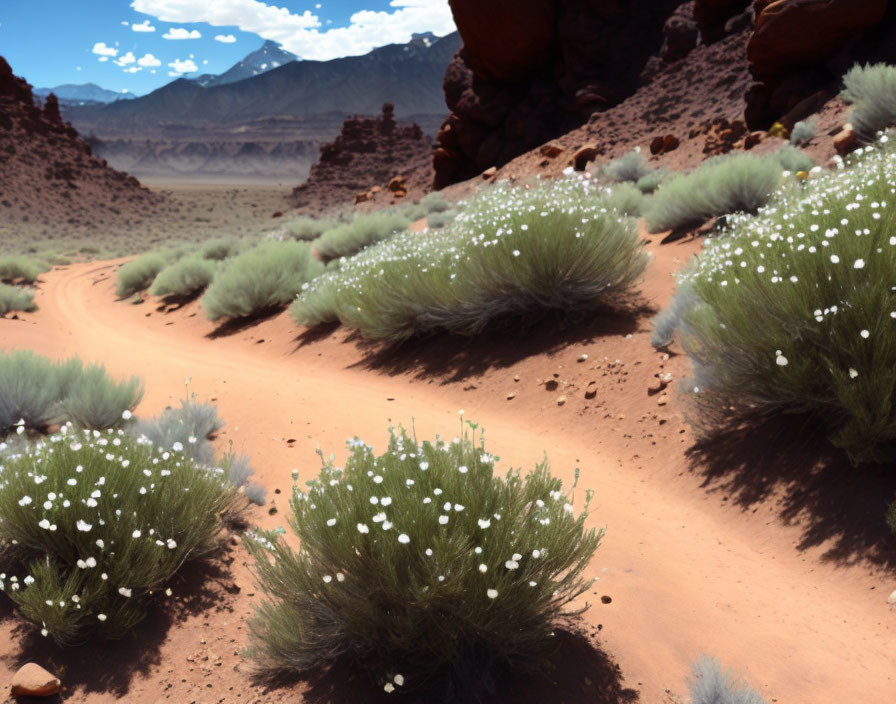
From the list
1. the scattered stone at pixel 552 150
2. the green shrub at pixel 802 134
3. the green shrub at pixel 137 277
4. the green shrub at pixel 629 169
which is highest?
the scattered stone at pixel 552 150

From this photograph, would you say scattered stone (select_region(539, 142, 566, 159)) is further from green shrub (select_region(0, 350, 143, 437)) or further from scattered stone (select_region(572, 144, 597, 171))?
green shrub (select_region(0, 350, 143, 437))

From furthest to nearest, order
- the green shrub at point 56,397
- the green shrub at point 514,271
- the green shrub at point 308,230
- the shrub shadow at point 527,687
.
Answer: the green shrub at point 308,230
the green shrub at point 514,271
the green shrub at point 56,397
the shrub shadow at point 527,687

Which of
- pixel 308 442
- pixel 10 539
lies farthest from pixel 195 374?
pixel 10 539

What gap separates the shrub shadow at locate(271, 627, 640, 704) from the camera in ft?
10.9

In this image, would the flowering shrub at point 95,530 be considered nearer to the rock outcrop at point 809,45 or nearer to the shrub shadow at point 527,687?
the shrub shadow at point 527,687

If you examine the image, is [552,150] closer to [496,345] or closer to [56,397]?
[496,345]

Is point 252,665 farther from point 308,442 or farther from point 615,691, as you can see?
point 308,442

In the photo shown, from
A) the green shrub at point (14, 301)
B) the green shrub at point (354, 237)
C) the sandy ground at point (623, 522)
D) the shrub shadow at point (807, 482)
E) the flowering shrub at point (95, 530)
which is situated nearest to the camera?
the sandy ground at point (623, 522)

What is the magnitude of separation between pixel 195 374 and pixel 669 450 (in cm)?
511

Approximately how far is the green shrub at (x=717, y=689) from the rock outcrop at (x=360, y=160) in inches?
2069

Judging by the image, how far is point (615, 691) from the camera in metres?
3.40

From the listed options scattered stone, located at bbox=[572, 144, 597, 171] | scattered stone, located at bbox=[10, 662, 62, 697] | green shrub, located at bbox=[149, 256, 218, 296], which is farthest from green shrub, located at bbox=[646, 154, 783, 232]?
scattered stone, located at bbox=[572, 144, 597, 171]

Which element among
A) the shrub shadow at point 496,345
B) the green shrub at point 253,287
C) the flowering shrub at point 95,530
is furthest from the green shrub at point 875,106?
the flowering shrub at point 95,530

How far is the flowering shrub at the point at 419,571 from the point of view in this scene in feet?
10.5
